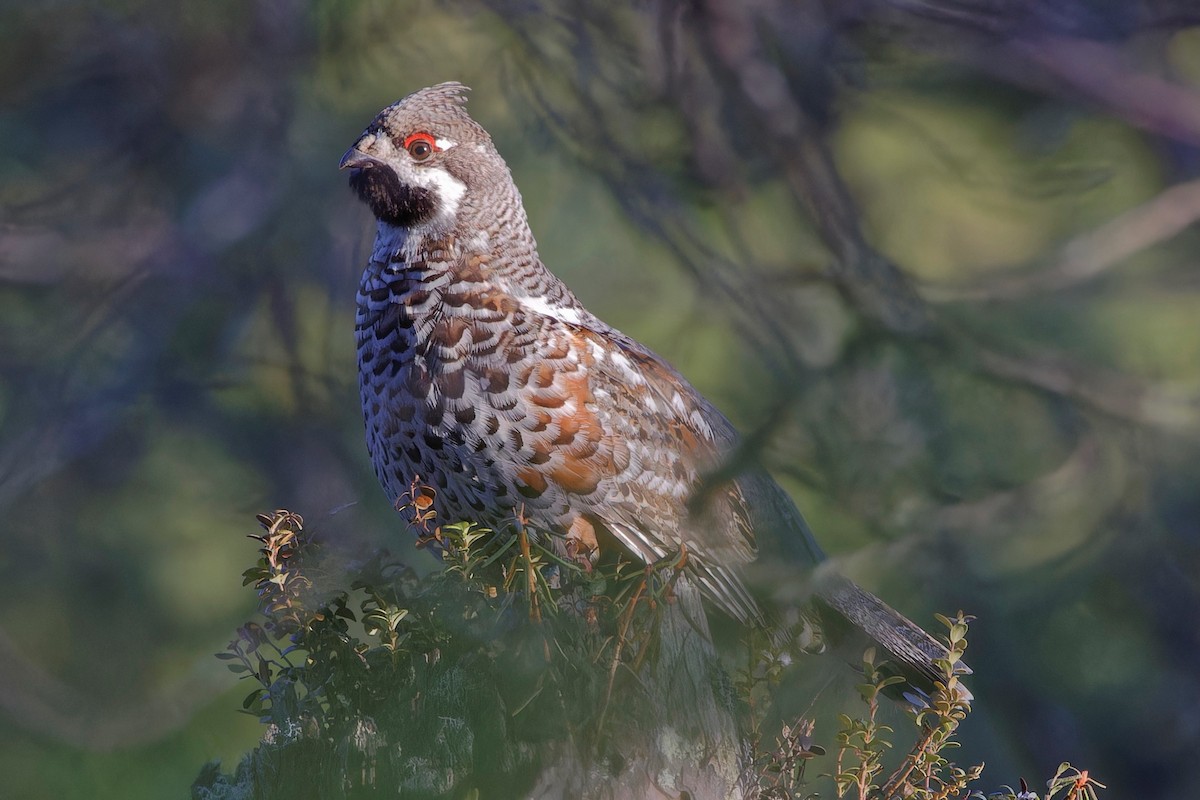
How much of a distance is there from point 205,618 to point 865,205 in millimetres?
2721

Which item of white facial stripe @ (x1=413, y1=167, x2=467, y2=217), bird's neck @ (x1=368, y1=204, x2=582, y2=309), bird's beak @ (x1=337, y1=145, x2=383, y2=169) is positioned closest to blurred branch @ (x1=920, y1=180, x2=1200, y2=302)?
bird's neck @ (x1=368, y1=204, x2=582, y2=309)

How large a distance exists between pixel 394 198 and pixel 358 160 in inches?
4.3

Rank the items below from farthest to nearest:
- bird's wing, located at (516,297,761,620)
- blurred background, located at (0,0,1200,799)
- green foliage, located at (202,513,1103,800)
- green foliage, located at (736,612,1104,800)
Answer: blurred background, located at (0,0,1200,799) < bird's wing, located at (516,297,761,620) < green foliage, located at (736,612,1104,800) < green foliage, located at (202,513,1103,800)

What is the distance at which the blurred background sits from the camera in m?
3.51

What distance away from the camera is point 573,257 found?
410 cm

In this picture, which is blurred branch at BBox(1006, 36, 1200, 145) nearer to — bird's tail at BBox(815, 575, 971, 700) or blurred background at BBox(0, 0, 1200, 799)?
blurred background at BBox(0, 0, 1200, 799)

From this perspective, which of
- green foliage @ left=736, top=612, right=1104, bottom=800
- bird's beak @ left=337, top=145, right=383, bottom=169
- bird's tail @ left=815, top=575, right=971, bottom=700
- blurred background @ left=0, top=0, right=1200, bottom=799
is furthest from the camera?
blurred background @ left=0, top=0, right=1200, bottom=799

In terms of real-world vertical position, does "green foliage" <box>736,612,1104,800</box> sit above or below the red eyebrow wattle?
below

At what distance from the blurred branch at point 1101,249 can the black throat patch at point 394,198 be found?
3.94 feet

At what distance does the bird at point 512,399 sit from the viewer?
2211mm

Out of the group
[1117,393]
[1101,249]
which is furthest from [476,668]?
[1101,249]

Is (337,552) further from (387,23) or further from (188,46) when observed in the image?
(188,46)

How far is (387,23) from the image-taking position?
163 inches

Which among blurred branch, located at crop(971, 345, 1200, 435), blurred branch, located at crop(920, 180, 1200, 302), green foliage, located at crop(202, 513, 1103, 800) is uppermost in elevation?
blurred branch, located at crop(920, 180, 1200, 302)
